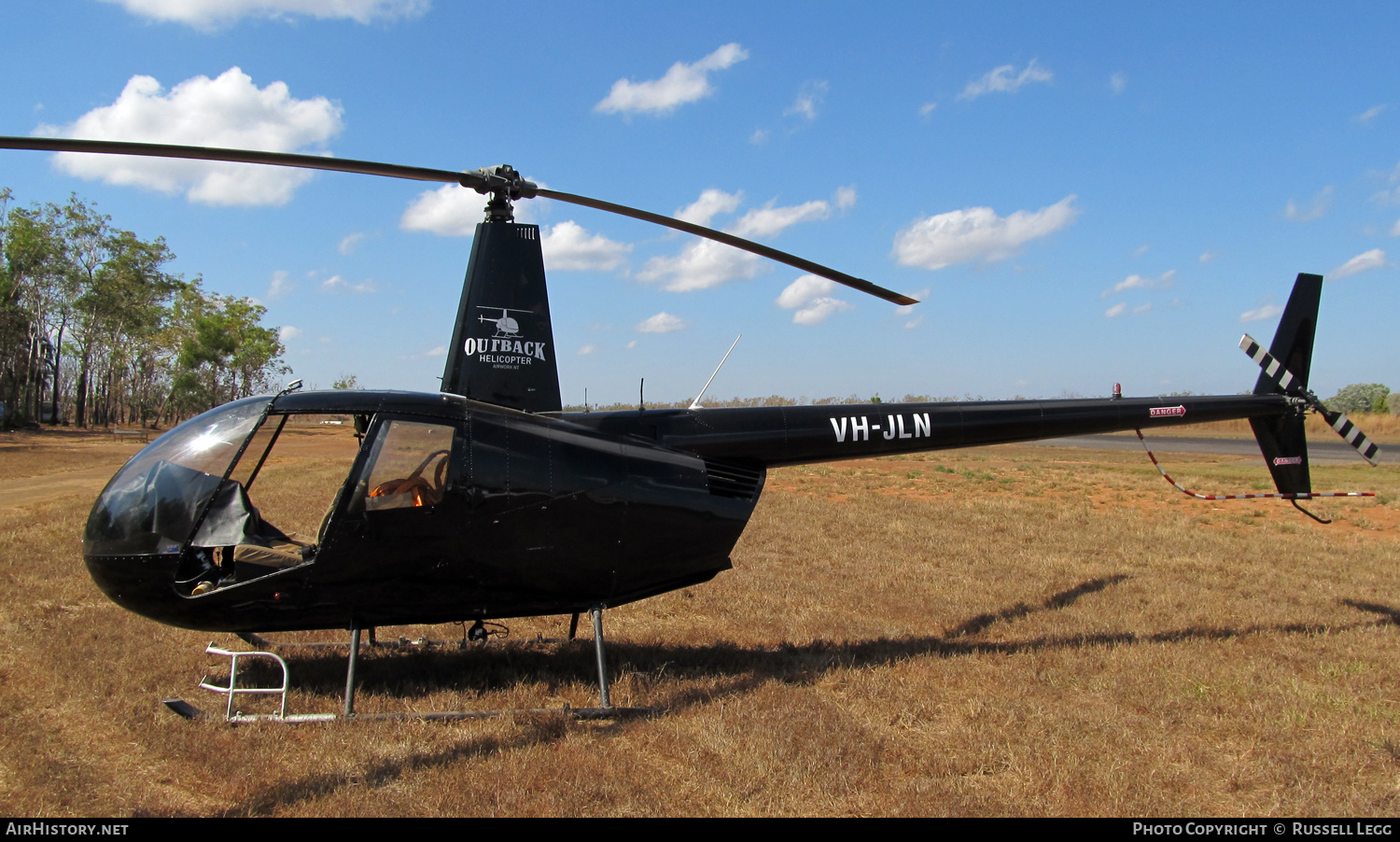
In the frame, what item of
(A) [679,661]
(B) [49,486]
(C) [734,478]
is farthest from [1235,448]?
(B) [49,486]

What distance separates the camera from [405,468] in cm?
567

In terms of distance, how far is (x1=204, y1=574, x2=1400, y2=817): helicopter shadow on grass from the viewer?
5.41 metres

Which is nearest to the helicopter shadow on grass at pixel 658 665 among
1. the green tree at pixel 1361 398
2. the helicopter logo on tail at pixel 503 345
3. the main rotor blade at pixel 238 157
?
the helicopter logo on tail at pixel 503 345

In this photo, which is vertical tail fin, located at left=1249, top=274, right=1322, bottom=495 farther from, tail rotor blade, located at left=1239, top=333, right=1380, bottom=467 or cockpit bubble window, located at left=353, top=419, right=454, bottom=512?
cockpit bubble window, located at left=353, top=419, right=454, bottom=512

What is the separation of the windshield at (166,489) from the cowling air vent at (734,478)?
3.54m

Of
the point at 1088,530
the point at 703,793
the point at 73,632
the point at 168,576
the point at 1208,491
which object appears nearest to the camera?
the point at 703,793

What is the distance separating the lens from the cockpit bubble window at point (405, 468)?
5.54 meters

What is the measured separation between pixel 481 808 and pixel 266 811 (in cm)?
116

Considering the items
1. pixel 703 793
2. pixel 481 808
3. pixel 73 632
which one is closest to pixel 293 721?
pixel 481 808

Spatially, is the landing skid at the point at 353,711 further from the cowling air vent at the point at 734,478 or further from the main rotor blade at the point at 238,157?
the main rotor blade at the point at 238,157

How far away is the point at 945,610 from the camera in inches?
350

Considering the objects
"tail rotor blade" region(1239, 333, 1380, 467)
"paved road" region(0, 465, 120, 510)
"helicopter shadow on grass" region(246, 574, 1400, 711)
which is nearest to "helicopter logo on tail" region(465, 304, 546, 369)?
"helicopter shadow on grass" region(246, 574, 1400, 711)

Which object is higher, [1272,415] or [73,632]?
[1272,415]

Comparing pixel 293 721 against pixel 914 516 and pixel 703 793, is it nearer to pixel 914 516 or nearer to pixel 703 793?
pixel 703 793
